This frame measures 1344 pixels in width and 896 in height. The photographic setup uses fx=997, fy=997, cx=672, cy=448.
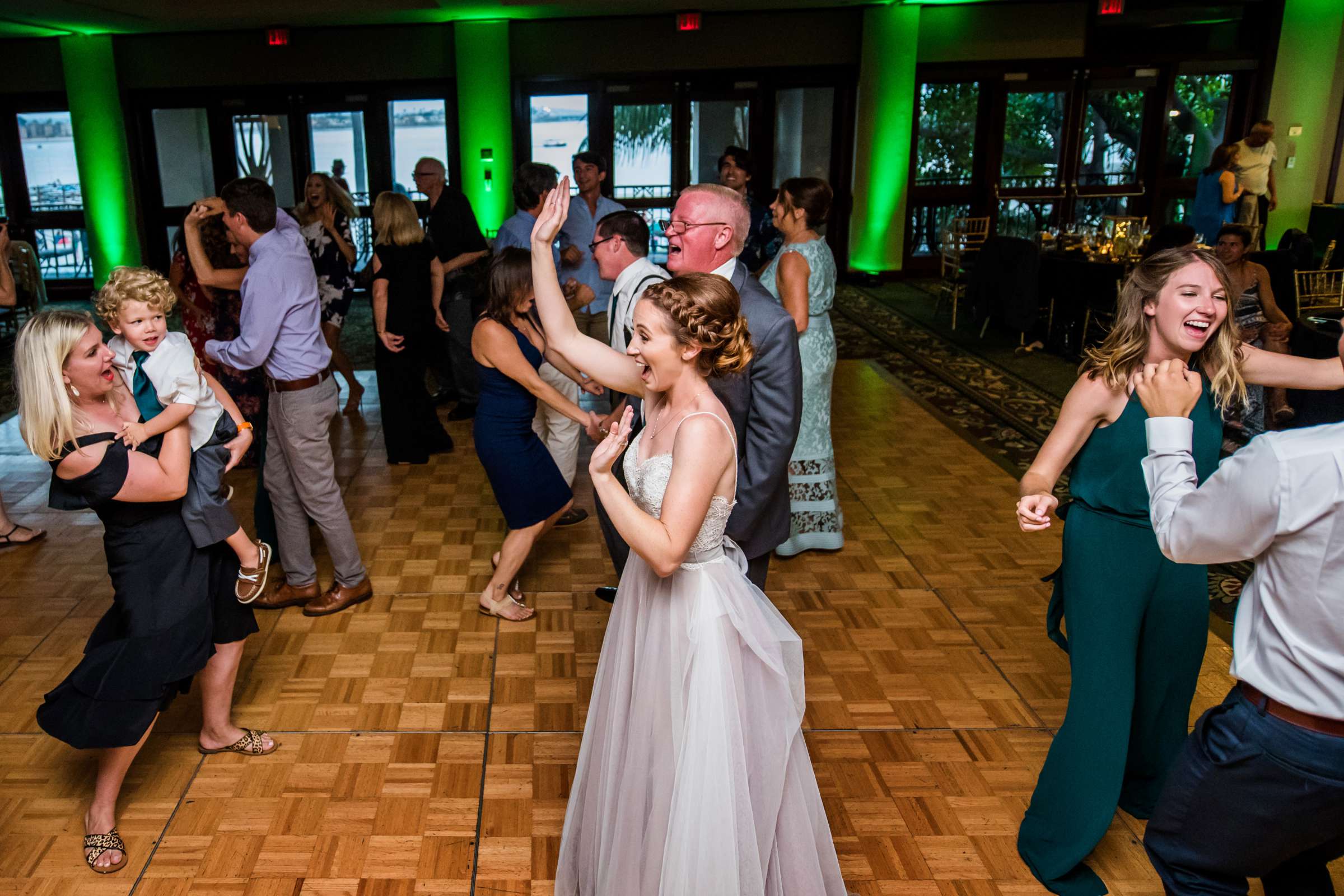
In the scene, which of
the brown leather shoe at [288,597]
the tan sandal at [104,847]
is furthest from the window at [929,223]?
the tan sandal at [104,847]

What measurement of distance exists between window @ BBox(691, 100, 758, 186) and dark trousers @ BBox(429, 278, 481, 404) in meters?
6.27

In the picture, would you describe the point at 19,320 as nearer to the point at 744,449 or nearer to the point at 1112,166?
the point at 744,449

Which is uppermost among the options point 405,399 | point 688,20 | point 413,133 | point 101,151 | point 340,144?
point 688,20

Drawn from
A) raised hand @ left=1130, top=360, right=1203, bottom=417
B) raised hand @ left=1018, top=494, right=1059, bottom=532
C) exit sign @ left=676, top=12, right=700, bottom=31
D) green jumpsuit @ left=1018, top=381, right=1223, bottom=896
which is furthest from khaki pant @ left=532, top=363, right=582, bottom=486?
exit sign @ left=676, top=12, right=700, bottom=31

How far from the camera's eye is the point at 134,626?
2.58 m

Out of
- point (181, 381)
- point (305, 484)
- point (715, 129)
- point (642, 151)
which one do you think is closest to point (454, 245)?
point (305, 484)

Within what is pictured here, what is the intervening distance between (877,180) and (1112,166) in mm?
3052

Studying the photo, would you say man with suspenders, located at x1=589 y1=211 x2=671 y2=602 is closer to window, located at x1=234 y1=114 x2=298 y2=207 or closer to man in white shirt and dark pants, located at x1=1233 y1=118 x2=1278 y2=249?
man in white shirt and dark pants, located at x1=1233 y1=118 x2=1278 y2=249

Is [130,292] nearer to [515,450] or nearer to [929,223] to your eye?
[515,450]

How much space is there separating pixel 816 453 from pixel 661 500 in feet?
7.98

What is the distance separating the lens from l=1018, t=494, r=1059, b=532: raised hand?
2096 millimetres

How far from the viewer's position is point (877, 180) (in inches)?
469

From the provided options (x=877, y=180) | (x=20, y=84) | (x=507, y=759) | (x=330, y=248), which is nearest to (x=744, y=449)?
(x=507, y=759)

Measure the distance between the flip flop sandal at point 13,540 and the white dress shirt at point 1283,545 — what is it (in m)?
4.74
